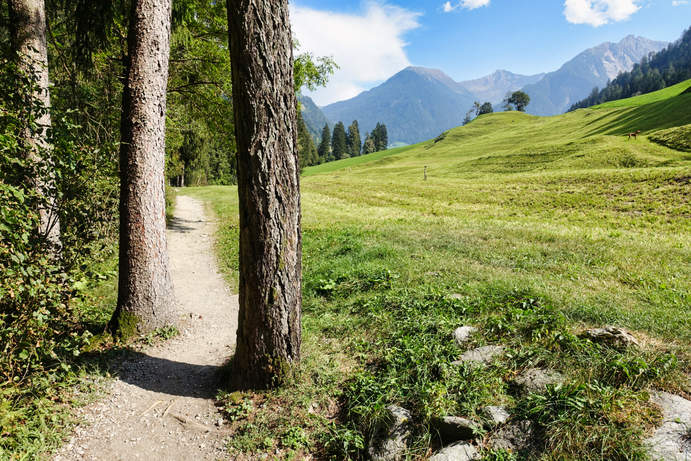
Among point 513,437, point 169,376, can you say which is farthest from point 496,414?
point 169,376

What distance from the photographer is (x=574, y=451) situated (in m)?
2.84

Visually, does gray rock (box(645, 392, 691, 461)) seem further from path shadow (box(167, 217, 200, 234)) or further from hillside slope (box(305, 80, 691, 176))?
hillside slope (box(305, 80, 691, 176))

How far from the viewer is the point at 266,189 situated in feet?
12.5

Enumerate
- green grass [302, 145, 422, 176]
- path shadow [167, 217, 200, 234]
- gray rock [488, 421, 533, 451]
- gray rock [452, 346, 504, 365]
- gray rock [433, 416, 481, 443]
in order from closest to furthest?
gray rock [488, 421, 533, 451]
gray rock [433, 416, 481, 443]
gray rock [452, 346, 504, 365]
path shadow [167, 217, 200, 234]
green grass [302, 145, 422, 176]

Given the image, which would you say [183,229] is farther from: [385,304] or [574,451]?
[574,451]

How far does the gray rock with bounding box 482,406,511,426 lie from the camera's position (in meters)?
3.30

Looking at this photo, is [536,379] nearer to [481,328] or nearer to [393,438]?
[481,328]

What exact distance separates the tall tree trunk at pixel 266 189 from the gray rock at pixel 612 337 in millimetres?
3695

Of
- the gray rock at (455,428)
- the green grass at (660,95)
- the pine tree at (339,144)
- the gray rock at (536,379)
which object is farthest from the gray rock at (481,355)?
the pine tree at (339,144)

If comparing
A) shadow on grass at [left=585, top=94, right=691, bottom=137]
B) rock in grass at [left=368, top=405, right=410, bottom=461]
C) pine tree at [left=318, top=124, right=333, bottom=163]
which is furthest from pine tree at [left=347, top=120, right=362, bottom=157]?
rock in grass at [left=368, top=405, right=410, bottom=461]

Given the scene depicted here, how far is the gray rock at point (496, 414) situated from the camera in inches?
130

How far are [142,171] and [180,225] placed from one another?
12.0 meters

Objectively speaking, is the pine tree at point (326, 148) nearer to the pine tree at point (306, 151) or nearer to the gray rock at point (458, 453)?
the pine tree at point (306, 151)

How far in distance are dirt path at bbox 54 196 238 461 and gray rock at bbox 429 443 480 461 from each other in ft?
7.66
